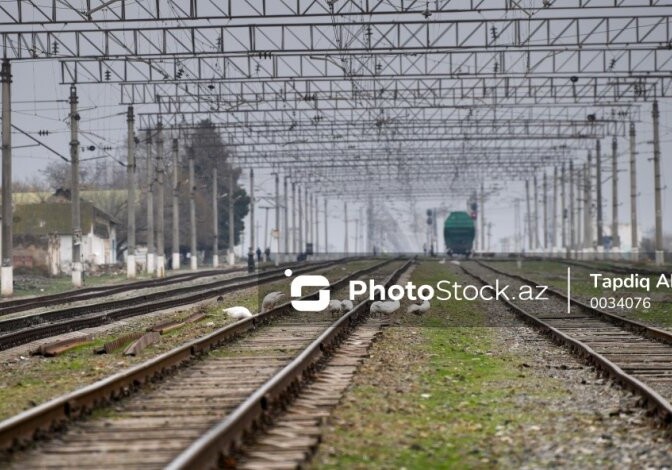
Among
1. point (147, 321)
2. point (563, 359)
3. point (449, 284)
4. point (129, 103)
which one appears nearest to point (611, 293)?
point (449, 284)

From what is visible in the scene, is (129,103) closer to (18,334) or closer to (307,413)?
(18,334)

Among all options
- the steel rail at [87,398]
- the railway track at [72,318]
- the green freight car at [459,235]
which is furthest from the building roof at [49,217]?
the steel rail at [87,398]

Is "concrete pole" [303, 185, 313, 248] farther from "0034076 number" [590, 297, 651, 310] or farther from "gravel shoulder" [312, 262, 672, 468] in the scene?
"gravel shoulder" [312, 262, 672, 468]

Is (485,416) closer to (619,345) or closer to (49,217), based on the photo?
(619,345)

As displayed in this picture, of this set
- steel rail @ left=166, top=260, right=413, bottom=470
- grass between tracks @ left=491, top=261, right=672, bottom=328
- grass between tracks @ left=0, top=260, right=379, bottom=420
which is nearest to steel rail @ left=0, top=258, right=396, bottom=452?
grass between tracks @ left=0, top=260, right=379, bottom=420

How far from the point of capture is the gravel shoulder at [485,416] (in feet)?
28.6

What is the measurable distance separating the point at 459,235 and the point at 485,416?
84.0 meters

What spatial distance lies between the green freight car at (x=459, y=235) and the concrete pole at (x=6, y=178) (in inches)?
2272

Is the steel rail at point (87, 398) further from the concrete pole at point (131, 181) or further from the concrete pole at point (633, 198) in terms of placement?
the concrete pole at point (633, 198)

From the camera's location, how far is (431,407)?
444 inches

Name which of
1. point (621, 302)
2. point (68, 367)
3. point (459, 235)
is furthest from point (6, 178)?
point (459, 235)

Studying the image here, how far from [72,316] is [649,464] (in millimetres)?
20487

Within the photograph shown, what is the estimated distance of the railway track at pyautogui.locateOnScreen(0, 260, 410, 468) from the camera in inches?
325

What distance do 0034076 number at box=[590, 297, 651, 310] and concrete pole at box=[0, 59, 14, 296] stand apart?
60.5 feet
